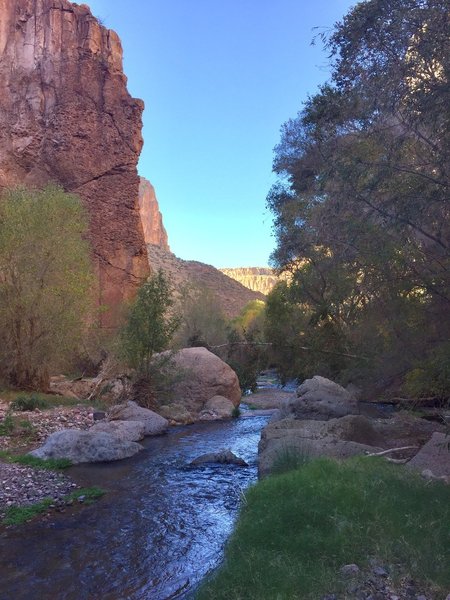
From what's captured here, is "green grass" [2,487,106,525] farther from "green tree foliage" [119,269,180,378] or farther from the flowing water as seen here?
"green tree foliage" [119,269,180,378]

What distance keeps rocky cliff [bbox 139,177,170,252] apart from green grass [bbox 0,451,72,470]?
5260 inches

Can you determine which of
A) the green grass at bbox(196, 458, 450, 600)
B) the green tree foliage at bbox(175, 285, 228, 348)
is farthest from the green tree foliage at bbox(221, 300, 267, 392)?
the green grass at bbox(196, 458, 450, 600)

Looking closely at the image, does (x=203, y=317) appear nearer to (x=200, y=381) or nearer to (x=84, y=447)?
(x=200, y=381)

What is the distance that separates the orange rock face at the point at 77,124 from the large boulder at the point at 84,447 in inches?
837

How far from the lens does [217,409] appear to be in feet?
65.8

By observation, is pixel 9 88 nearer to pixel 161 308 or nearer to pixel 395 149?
pixel 161 308

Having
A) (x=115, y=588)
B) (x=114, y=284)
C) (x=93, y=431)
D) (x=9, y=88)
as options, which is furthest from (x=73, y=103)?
(x=115, y=588)

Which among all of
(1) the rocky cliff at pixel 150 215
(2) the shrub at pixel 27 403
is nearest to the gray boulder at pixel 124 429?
(2) the shrub at pixel 27 403

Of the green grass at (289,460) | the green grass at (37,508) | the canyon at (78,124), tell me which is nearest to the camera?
the green grass at (37,508)

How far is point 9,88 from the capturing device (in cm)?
3538

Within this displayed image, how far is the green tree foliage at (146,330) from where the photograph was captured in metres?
19.1

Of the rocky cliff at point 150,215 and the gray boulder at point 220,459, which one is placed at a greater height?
the rocky cliff at point 150,215

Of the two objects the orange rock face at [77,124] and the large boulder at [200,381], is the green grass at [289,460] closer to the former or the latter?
the large boulder at [200,381]

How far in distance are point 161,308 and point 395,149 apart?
12.0m
